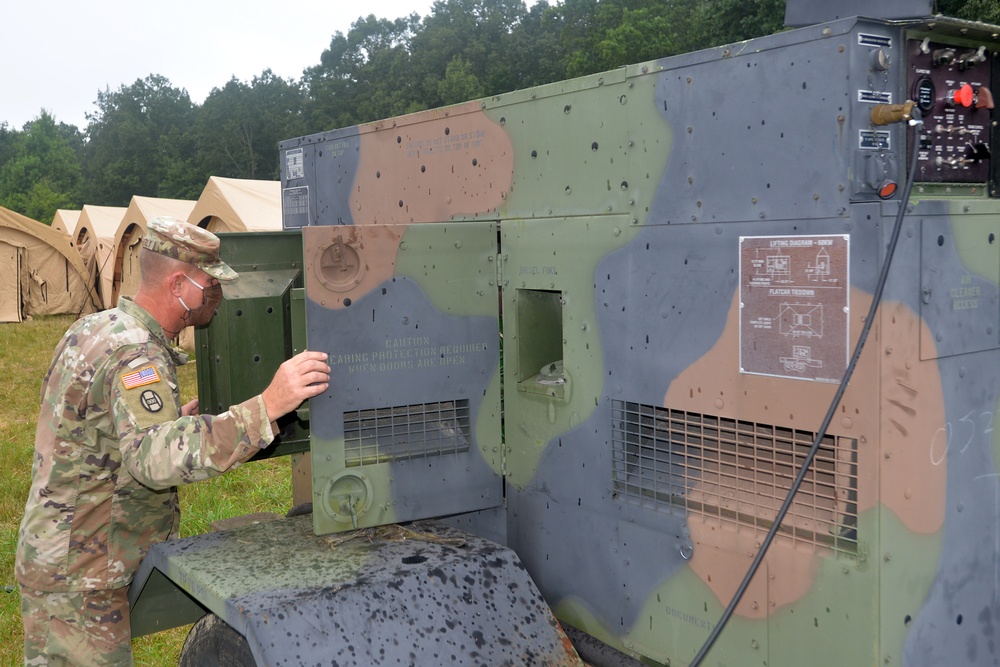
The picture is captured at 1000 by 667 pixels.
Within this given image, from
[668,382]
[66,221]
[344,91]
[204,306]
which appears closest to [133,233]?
[66,221]

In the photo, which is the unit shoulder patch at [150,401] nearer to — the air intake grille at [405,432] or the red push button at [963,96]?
the air intake grille at [405,432]

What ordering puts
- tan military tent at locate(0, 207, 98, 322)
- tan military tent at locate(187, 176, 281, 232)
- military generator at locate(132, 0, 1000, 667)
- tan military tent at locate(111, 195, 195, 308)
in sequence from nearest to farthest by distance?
military generator at locate(132, 0, 1000, 667)
tan military tent at locate(187, 176, 281, 232)
tan military tent at locate(111, 195, 195, 308)
tan military tent at locate(0, 207, 98, 322)

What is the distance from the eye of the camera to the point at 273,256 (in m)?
4.14

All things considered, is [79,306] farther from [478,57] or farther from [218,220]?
[478,57]

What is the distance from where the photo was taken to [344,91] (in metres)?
61.6

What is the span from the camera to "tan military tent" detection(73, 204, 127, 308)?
2244 centimetres

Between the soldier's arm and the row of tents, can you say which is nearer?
the soldier's arm

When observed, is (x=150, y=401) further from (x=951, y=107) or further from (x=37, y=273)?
(x=37, y=273)

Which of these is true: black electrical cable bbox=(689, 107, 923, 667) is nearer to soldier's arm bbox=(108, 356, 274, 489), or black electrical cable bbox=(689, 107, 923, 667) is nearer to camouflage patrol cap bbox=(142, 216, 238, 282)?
soldier's arm bbox=(108, 356, 274, 489)

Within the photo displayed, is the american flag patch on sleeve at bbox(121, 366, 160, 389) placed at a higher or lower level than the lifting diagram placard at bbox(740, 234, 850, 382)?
lower

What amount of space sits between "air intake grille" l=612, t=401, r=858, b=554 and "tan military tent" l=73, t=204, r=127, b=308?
66.3ft

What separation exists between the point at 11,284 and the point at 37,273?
71 centimetres

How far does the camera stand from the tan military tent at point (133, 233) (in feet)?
61.1

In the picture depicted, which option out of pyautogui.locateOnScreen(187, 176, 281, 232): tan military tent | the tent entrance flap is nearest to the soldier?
pyautogui.locateOnScreen(187, 176, 281, 232): tan military tent
